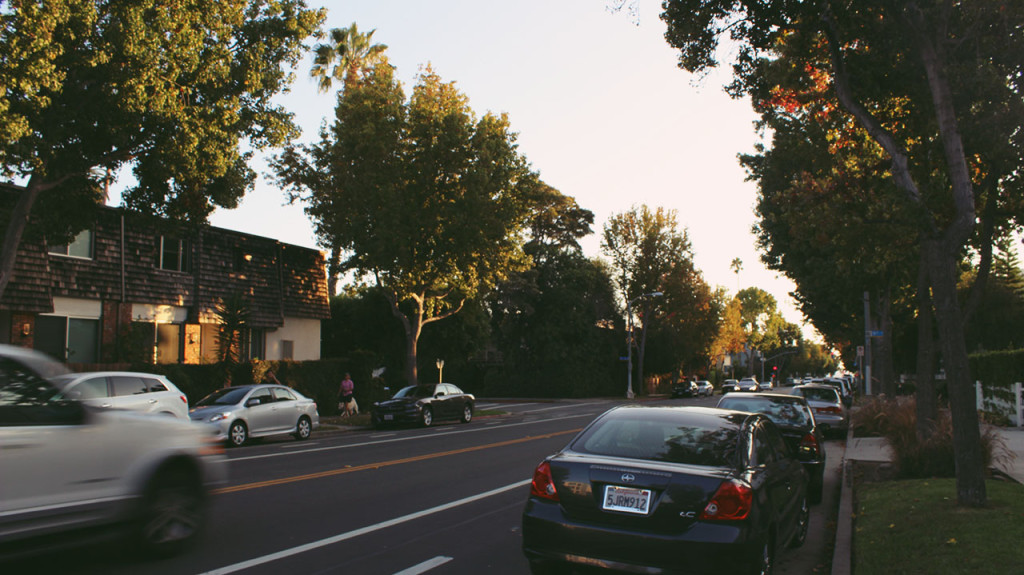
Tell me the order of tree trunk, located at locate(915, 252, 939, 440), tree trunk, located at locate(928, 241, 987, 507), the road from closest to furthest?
the road, tree trunk, located at locate(928, 241, 987, 507), tree trunk, located at locate(915, 252, 939, 440)

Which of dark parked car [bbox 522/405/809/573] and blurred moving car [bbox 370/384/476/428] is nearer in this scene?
dark parked car [bbox 522/405/809/573]

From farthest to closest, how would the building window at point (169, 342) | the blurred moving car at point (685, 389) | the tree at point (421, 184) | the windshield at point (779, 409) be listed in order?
1. the blurred moving car at point (685, 389)
2. the tree at point (421, 184)
3. the building window at point (169, 342)
4. the windshield at point (779, 409)

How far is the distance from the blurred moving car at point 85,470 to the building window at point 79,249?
61.7 ft

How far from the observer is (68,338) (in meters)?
23.3

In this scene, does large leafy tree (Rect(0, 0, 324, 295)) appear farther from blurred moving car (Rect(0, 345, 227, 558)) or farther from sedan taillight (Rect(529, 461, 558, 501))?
sedan taillight (Rect(529, 461, 558, 501))

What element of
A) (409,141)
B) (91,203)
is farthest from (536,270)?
(91,203)

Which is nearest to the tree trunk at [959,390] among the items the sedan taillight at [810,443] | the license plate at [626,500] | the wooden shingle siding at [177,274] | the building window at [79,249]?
the sedan taillight at [810,443]

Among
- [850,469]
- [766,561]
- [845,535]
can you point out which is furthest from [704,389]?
[766,561]

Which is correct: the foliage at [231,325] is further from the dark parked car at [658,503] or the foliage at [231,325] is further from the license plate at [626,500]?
the license plate at [626,500]

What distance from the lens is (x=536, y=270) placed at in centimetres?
5400

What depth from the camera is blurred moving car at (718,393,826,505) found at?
11.0m

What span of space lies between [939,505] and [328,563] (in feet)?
22.0

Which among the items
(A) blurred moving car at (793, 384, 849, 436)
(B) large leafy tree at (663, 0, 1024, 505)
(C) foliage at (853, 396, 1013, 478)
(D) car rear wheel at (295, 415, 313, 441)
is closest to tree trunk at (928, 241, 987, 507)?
(B) large leafy tree at (663, 0, 1024, 505)

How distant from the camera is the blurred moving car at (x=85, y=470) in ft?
18.7
